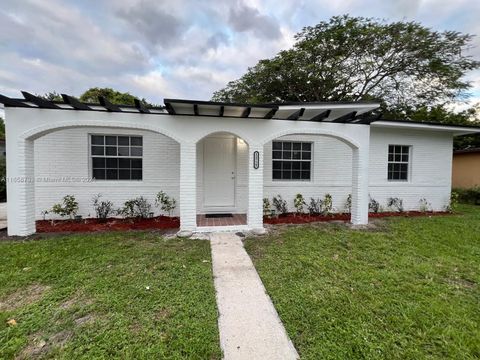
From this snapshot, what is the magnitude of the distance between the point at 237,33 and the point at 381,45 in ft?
27.3

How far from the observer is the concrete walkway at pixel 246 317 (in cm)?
192

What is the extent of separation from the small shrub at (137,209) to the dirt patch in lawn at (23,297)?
11.6ft

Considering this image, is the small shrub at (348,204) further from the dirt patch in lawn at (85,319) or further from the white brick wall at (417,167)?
the dirt patch in lawn at (85,319)

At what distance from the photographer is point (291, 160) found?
24.4ft

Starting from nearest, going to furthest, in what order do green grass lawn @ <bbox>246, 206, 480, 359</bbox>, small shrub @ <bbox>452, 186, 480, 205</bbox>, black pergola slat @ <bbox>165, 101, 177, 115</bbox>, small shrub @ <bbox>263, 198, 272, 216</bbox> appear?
green grass lawn @ <bbox>246, 206, 480, 359</bbox>
black pergola slat @ <bbox>165, 101, 177, 115</bbox>
small shrub @ <bbox>263, 198, 272, 216</bbox>
small shrub @ <bbox>452, 186, 480, 205</bbox>

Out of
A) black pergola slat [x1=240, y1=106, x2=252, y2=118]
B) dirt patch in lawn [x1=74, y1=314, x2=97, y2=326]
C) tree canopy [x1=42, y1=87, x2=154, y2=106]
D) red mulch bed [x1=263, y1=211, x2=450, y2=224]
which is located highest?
tree canopy [x1=42, y1=87, x2=154, y2=106]

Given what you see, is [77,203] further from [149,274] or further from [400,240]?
[400,240]

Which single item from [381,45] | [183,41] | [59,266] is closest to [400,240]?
[59,266]

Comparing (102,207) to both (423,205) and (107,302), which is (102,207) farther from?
(423,205)

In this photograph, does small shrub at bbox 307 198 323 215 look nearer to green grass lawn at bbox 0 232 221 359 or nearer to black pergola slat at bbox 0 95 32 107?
green grass lawn at bbox 0 232 221 359

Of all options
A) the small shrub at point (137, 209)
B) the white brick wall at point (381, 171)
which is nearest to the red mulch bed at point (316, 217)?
the white brick wall at point (381, 171)

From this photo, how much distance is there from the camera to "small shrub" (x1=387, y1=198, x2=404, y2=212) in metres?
7.88

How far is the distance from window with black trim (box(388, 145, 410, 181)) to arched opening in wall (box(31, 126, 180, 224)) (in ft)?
23.9

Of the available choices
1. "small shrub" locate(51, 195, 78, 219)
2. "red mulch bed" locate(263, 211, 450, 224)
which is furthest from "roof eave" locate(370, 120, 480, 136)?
"small shrub" locate(51, 195, 78, 219)
